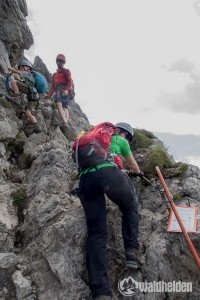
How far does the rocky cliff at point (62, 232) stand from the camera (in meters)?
8.53

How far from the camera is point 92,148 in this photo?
898 centimetres

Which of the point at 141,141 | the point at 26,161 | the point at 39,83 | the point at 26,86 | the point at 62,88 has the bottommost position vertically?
the point at 26,161

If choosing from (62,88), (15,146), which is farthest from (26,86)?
(15,146)

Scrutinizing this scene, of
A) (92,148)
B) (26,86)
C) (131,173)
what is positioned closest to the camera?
(92,148)

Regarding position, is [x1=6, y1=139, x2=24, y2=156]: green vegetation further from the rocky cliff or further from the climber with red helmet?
the climber with red helmet

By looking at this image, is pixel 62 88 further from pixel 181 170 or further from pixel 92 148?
pixel 92 148

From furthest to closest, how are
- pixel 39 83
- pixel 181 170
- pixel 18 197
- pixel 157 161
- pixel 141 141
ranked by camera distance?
pixel 39 83
pixel 141 141
pixel 157 161
pixel 181 170
pixel 18 197

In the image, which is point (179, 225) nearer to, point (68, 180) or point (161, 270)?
point (161, 270)

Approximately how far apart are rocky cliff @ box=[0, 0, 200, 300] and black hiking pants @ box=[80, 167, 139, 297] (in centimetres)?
66

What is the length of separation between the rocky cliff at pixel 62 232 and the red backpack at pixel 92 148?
1814mm

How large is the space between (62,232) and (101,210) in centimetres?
143

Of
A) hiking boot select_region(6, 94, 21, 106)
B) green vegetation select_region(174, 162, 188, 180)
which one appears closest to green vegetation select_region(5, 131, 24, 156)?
hiking boot select_region(6, 94, 21, 106)

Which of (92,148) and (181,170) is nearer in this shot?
(92,148)

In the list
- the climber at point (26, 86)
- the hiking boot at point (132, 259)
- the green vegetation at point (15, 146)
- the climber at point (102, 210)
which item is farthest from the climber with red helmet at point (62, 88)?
the hiking boot at point (132, 259)
